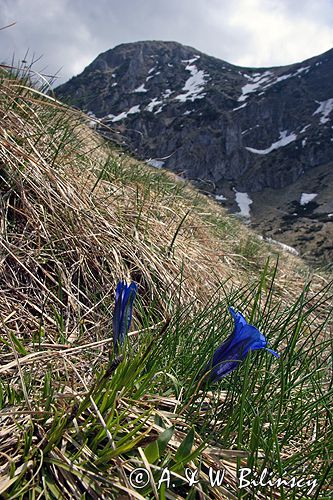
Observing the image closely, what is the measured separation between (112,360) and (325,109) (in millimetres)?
113546

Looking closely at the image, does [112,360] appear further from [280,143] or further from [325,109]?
[325,109]

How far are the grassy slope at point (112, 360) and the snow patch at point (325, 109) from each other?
108 meters

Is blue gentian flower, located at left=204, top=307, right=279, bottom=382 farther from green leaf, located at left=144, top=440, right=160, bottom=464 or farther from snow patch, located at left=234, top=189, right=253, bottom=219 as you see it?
snow patch, located at left=234, top=189, right=253, bottom=219

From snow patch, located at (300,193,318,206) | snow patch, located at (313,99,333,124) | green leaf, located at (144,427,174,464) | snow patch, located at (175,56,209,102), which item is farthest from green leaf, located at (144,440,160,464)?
snow patch, located at (175,56,209,102)

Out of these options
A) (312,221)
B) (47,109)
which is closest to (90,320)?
(47,109)

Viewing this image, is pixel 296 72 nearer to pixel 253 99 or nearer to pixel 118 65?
pixel 253 99

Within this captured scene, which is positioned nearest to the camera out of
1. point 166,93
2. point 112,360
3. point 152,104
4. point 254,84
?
point 112,360

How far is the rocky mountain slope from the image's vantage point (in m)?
92.6

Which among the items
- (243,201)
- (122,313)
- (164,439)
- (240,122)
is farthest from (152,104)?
(164,439)

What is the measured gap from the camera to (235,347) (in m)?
1.33

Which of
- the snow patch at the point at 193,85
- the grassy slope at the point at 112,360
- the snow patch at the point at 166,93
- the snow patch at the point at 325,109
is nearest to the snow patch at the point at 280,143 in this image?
the snow patch at the point at 325,109

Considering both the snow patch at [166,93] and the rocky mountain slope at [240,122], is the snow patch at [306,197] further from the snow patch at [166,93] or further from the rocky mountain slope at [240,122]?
the snow patch at [166,93]

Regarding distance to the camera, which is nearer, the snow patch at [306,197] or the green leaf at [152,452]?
the green leaf at [152,452]

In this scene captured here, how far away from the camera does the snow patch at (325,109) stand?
99.5 m
